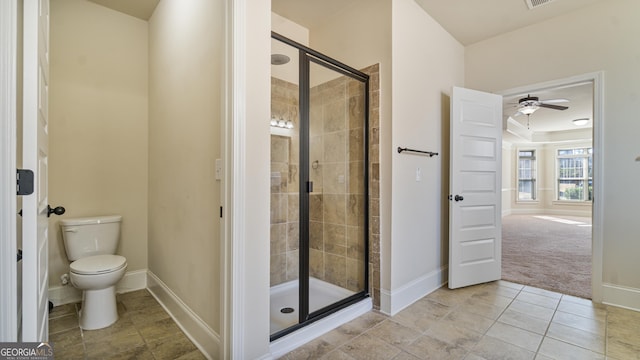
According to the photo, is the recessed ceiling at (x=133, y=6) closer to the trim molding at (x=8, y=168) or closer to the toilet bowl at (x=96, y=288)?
the trim molding at (x=8, y=168)

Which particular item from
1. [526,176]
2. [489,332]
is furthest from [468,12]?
[526,176]

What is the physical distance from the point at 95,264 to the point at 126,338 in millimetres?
622

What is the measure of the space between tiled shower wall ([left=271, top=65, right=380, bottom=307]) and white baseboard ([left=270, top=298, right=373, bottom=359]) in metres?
0.19

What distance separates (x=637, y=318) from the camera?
2.38 metres

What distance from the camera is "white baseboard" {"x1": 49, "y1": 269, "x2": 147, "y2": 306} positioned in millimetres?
2535

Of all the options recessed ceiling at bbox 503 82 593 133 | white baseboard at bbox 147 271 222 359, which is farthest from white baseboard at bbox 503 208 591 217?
white baseboard at bbox 147 271 222 359

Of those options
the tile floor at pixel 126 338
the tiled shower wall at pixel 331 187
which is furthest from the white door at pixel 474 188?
the tile floor at pixel 126 338

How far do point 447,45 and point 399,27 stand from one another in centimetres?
107

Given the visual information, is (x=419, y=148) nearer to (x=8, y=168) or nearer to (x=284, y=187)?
(x=284, y=187)

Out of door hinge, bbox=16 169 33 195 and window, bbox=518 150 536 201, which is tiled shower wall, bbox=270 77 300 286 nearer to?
door hinge, bbox=16 169 33 195

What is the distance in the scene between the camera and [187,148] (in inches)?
84.7

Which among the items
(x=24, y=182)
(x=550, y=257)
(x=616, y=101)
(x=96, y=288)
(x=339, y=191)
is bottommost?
(x=550, y=257)

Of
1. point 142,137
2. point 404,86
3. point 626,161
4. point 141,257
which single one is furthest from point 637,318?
point 142,137

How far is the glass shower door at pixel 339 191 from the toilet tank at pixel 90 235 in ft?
6.19
